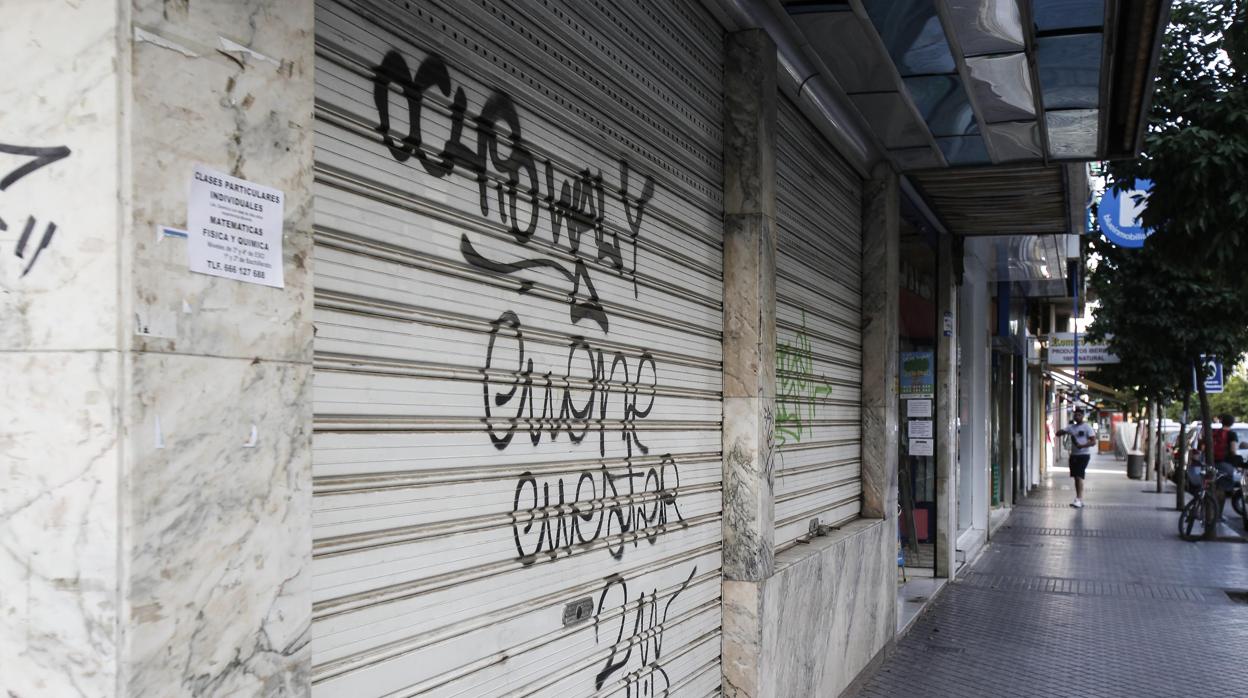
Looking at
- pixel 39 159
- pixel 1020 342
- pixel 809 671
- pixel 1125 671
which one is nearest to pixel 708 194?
pixel 809 671

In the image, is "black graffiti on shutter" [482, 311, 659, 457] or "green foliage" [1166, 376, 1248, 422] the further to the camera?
"green foliage" [1166, 376, 1248, 422]

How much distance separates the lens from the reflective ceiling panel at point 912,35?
515 cm

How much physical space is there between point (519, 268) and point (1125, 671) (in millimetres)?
6793

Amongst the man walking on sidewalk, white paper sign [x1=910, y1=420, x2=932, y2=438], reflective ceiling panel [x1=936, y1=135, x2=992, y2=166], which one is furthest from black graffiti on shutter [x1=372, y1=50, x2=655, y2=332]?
the man walking on sidewalk

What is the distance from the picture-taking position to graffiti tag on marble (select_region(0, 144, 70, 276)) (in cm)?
199

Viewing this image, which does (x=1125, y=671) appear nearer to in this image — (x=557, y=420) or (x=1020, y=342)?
(x=557, y=420)

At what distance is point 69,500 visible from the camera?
195cm

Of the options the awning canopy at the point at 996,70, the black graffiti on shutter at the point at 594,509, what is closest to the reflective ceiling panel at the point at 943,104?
the awning canopy at the point at 996,70

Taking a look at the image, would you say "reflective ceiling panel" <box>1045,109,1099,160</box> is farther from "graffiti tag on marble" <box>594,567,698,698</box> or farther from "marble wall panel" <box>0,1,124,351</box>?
"marble wall panel" <box>0,1,124,351</box>

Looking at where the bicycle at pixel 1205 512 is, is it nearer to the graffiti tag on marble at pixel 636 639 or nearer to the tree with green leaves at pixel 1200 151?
the tree with green leaves at pixel 1200 151

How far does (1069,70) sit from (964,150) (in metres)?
1.99

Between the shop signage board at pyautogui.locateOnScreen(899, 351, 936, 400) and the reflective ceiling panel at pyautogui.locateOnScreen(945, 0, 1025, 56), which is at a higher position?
the reflective ceiling panel at pyautogui.locateOnScreen(945, 0, 1025, 56)

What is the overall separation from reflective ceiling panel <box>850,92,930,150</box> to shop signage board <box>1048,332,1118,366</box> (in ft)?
82.6

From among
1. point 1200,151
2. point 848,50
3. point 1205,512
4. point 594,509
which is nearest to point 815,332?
point 848,50
